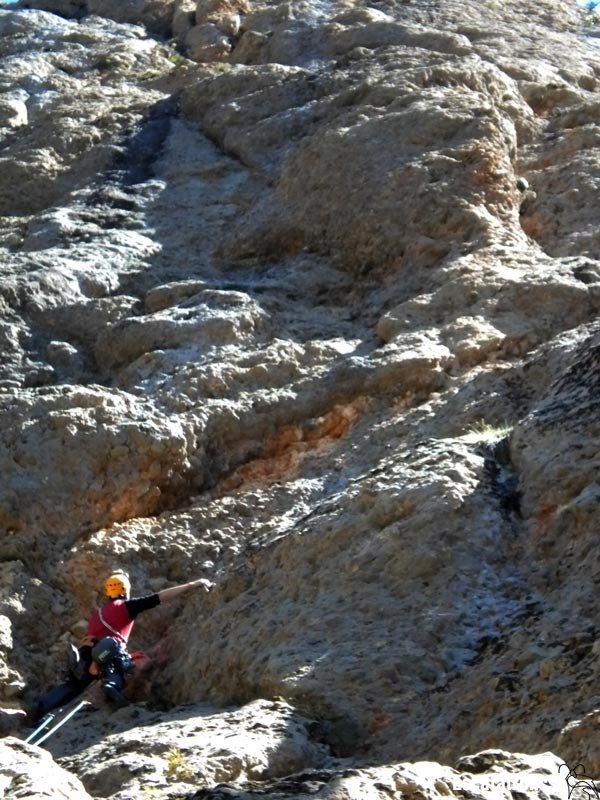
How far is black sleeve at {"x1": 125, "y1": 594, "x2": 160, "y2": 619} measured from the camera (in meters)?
9.49

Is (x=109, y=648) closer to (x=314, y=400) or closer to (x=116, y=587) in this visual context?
(x=116, y=587)

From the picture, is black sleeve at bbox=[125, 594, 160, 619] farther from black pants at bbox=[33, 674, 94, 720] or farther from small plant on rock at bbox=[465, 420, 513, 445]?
small plant on rock at bbox=[465, 420, 513, 445]

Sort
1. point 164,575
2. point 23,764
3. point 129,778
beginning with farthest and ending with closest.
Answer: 1. point 164,575
2. point 129,778
3. point 23,764

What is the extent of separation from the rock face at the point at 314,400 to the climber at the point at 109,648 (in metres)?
Result: 0.19

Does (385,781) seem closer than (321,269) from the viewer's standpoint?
Yes

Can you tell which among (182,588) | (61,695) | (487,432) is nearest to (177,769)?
(61,695)

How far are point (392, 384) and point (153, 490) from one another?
2162mm

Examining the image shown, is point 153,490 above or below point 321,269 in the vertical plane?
below

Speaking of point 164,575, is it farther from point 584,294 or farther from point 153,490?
point 584,294

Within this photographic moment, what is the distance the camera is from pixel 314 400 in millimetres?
11461

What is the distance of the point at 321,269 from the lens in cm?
1349

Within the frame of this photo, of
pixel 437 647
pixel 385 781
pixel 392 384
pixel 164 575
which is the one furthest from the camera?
pixel 392 384

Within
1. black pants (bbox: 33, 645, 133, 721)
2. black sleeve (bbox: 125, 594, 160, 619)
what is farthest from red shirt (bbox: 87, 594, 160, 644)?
black pants (bbox: 33, 645, 133, 721)

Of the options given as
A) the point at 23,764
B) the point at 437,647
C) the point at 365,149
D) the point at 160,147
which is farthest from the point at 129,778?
the point at 160,147
